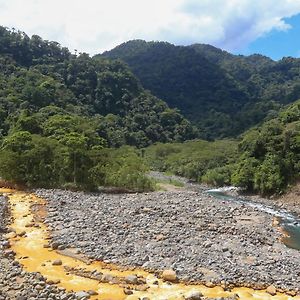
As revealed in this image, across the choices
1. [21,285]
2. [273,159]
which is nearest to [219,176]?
[273,159]

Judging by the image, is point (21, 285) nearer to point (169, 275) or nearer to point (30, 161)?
point (169, 275)

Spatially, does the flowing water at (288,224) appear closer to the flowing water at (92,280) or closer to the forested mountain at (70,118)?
the flowing water at (92,280)

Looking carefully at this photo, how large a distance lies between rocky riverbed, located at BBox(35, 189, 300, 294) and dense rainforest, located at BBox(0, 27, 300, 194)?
9.71 metres

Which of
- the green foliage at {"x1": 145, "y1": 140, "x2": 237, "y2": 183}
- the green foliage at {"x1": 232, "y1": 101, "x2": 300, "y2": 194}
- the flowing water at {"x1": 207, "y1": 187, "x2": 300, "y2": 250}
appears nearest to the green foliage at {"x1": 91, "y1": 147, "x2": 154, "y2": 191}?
the flowing water at {"x1": 207, "y1": 187, "x2": 300, "y2": 250}

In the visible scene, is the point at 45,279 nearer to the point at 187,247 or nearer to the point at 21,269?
the point at 21,269

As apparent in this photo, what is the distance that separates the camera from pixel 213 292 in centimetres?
2120

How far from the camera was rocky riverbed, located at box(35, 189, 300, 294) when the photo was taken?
23.7 m

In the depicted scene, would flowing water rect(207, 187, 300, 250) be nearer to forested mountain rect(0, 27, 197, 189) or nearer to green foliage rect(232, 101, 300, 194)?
green foliage rect(232, 101, 300, 194)

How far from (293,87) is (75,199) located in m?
159

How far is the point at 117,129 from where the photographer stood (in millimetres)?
121625

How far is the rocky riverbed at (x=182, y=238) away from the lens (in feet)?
77.8

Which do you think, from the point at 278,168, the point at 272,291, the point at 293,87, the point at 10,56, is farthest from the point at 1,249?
the point at 293,87

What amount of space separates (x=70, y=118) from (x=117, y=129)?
160ft

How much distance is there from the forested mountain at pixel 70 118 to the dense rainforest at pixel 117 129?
0.16 metres
